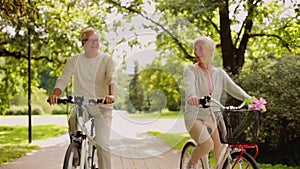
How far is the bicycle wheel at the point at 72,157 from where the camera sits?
15.1ft

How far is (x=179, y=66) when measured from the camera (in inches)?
212

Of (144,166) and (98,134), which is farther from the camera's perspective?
(144,166)

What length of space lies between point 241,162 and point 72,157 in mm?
1464

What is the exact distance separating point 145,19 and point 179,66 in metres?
0.58

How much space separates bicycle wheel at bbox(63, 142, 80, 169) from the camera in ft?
15.1

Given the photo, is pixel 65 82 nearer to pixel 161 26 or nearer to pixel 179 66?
pixel 179 66

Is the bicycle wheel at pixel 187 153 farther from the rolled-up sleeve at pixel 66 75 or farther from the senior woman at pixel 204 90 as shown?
the rolled-up sleeve at pixel 66 75

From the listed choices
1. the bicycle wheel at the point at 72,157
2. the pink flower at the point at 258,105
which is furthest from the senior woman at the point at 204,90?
the bicycle wheel at the point at 72,157

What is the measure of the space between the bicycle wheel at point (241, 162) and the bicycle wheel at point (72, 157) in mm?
1324

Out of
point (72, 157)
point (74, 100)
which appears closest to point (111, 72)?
point (74, 100)

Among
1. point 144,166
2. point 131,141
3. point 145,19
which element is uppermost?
point 145,19

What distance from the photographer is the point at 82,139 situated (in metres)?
4.89

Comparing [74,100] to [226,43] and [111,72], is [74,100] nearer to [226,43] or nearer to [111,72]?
[111,72]

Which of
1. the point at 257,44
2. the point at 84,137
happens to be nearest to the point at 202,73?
the point at 84,137
